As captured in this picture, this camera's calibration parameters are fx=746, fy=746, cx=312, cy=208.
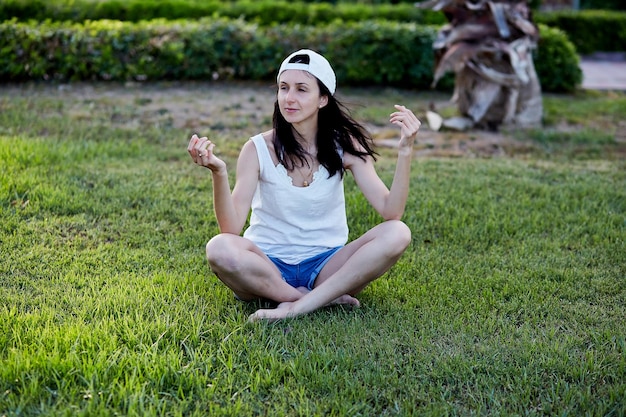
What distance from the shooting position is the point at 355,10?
42.8ft

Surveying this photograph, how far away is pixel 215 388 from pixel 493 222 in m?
2.58

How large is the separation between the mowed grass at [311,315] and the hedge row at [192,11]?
5.29m

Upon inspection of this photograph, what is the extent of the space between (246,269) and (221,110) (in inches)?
183

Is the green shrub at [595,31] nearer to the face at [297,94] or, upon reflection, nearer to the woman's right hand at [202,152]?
the face at [297,94]

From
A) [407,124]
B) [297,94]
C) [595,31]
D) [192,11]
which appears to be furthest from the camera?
[595,31]

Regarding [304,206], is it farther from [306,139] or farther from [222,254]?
[222,254]

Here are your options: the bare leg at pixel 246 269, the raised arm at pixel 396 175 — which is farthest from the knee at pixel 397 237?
the bare leg at pixel 246 269

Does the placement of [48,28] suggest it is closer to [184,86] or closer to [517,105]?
[184,86]

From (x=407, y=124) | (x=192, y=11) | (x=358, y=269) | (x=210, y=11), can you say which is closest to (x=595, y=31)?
(x=210, y=11)

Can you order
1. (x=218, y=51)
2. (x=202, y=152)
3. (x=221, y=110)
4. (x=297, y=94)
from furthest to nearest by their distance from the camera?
(x=218, y=51) → (x=221, y=110) → (x=297, y=94) → (x=202, y=152)

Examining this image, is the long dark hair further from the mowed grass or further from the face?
the mowed grass

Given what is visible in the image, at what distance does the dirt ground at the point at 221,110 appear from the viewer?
696 centimetres

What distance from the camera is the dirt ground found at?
696cm

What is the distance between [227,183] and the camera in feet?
10.9
